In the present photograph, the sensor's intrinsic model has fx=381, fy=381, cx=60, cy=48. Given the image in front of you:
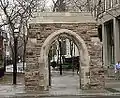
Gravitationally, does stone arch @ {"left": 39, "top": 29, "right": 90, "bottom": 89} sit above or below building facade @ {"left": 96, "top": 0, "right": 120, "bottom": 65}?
below

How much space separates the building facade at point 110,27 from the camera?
45031 mm

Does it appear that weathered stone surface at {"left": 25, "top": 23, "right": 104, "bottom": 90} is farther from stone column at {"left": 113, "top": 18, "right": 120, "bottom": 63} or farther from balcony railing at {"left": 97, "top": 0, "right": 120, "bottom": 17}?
stone column at {"left": 113, "top": 18, "right": 120, "bottom": 63}

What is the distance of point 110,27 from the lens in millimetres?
54406

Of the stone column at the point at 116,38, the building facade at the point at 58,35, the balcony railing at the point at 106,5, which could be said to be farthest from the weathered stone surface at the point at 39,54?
the stone column at the point at 116,38

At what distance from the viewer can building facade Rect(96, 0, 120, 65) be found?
4503cm

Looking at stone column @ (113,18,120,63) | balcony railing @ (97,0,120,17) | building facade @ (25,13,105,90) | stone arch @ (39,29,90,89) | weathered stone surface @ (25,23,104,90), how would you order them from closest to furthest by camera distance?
1. weathered stone surface @ (25,23,104,90)
2. building facade @ (25,13,105,90)
3. stone arch @ (39,29,90,89)
4. stone column @ (113,18,120,63)
5. balcony railing @ (97,0,120,17)

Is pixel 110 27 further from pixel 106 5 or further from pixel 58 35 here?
pixel 58 35

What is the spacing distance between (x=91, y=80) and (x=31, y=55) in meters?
4.31

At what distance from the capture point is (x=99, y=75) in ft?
82.8

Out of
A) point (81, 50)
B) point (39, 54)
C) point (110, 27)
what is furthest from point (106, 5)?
point (39, 54)

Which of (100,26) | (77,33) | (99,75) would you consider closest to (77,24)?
(77,33)

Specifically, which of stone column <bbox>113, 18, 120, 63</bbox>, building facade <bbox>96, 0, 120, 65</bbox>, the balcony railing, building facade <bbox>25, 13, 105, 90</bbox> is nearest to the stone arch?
building facade <bbox>25, 13, 105, 90</bbox>

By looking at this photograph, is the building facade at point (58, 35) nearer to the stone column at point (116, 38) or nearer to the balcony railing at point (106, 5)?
the balcony railing at point (106, 5)

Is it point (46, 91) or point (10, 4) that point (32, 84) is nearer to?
point (46, 91)
